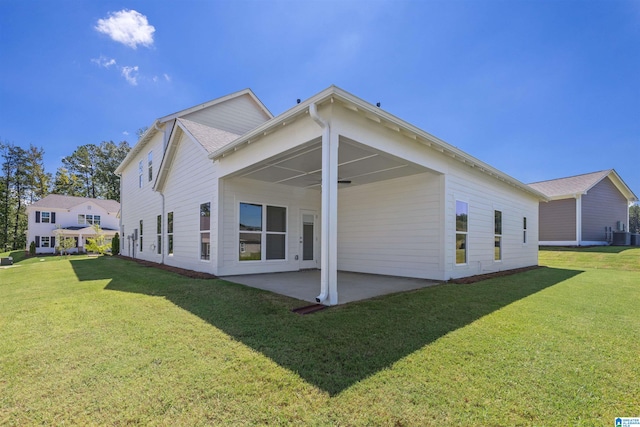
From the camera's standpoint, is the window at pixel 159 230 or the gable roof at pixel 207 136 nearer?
the gable roof at pixel 207 136

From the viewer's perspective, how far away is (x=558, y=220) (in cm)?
1852

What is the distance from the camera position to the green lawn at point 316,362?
6.85ft

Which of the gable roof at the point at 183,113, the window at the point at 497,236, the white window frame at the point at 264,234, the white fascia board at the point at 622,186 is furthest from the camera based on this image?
the white fascia board at the point at 622,186

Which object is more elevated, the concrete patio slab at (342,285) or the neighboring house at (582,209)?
the neighboring house at (582,209)

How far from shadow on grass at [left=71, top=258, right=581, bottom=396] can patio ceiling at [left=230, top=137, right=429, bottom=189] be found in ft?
9.77

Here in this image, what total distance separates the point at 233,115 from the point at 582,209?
21010 mm

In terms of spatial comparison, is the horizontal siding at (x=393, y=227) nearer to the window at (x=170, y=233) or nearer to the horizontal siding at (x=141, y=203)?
the window at (x=170, y=233)

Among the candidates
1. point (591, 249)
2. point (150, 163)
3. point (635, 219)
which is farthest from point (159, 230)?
point (635, 219)

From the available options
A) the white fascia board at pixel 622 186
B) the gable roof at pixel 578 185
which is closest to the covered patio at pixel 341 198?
the gable roof at pixel 578 185

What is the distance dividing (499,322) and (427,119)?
492 inches

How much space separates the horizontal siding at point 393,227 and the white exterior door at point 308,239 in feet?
3.09

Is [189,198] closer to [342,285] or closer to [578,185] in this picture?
[342,285]

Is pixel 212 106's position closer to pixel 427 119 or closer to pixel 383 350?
pixel 427 119

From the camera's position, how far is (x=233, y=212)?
838 cm
